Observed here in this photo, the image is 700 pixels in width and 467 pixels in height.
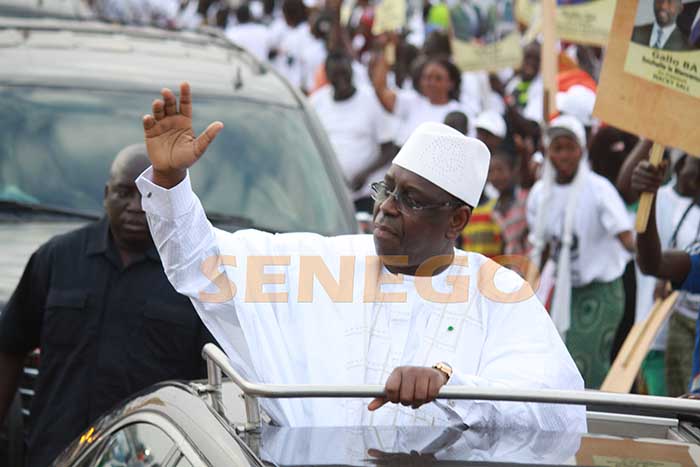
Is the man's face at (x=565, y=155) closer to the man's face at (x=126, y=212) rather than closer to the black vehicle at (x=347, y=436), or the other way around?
the man's face at (x=126, y=212)

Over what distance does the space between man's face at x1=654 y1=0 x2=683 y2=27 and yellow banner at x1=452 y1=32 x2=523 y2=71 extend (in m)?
7.53

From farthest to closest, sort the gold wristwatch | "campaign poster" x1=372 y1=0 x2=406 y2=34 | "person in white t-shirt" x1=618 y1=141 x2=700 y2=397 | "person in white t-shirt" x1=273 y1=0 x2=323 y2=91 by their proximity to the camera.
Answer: "person in white t-shirt" x1=273 y1=0 x2=323 y2=91
"campaign poster" x1=372 y1=0 x2=406 y2=34
"person in white t-shirt" x1=618 y1=141 x2=700 y2=397
the gold wristwatch

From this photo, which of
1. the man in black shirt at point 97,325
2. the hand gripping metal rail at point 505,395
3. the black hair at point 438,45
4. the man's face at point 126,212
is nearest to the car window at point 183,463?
the hand gripping metal rail at point 505,395

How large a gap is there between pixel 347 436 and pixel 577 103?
6.78 m

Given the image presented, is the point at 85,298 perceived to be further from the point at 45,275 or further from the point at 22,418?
the point at 22,418

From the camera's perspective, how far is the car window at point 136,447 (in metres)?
3.14

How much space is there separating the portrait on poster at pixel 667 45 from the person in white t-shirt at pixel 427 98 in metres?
5.58

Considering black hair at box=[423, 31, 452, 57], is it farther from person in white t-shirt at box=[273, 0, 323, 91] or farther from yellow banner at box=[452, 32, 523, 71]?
person in white t-shirt at box=[273, 0, 323, 91]

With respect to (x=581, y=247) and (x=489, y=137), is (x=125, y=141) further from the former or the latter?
(x=489, y=137)

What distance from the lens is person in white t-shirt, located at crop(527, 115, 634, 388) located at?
8.06m

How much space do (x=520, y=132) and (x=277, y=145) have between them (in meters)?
5.42

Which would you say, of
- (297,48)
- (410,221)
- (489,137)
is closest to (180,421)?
(410,221)

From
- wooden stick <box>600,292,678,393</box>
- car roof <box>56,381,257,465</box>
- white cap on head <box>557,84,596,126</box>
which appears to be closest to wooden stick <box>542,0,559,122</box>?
white cap on head <box>557,84,596,126</box>

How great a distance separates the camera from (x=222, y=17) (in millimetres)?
19156
